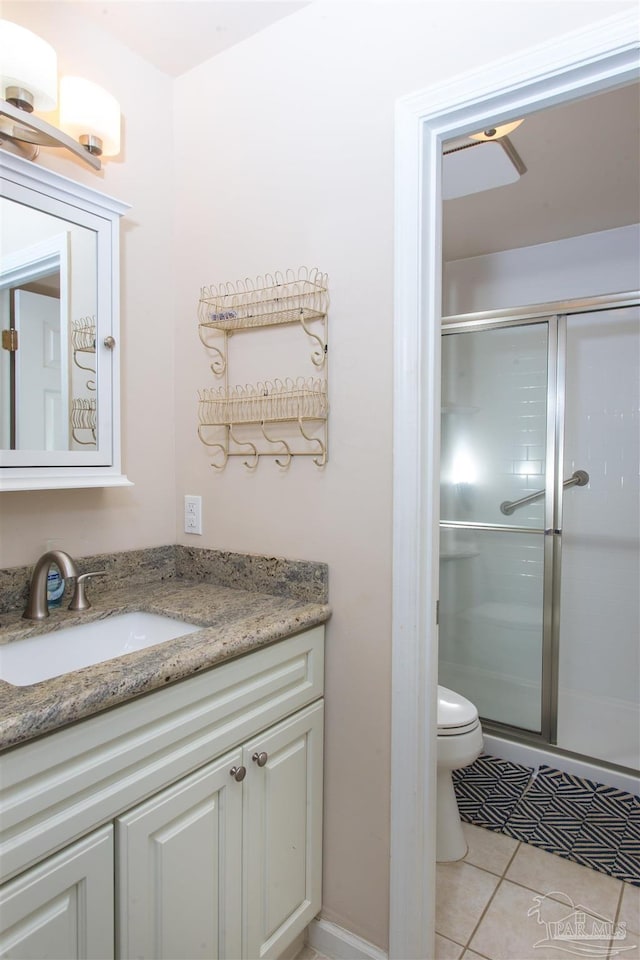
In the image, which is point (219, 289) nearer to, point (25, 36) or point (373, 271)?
point (373, 271)

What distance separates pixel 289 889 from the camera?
1376mm

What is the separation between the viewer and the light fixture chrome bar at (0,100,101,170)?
1249 millimetres

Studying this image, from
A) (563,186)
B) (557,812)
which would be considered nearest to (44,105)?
(563,186)

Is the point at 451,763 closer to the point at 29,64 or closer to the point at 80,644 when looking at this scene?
the point at 80,644

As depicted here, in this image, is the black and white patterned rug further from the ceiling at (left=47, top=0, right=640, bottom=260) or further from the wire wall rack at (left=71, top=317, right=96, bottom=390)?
the ceiling at (left=47, top=0, right=640, bottom=260)

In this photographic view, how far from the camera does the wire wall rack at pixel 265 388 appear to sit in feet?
4.90

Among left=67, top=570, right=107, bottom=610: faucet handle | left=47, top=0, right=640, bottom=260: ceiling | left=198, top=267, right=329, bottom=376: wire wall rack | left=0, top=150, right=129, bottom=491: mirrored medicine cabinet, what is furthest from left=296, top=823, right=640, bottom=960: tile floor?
left=47, top=0, right=640, bottom=260: ceiling

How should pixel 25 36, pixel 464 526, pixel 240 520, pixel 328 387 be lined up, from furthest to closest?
1. pixel 464 526
2. pixel 240 520
3. pixel 328 387
4. pixel 25 36

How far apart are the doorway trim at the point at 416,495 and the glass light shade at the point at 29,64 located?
85cm

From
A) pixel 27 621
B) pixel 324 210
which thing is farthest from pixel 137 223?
pixel 27 621

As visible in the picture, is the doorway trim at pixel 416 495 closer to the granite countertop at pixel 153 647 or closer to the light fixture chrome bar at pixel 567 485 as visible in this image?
the granite countertop at pixel 153 647

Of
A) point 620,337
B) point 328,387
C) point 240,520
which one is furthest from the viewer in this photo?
point 620,337

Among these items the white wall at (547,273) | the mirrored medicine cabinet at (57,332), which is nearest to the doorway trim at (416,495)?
the mirrored medicine cabinet at (57,332)

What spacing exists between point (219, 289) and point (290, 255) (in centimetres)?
27
